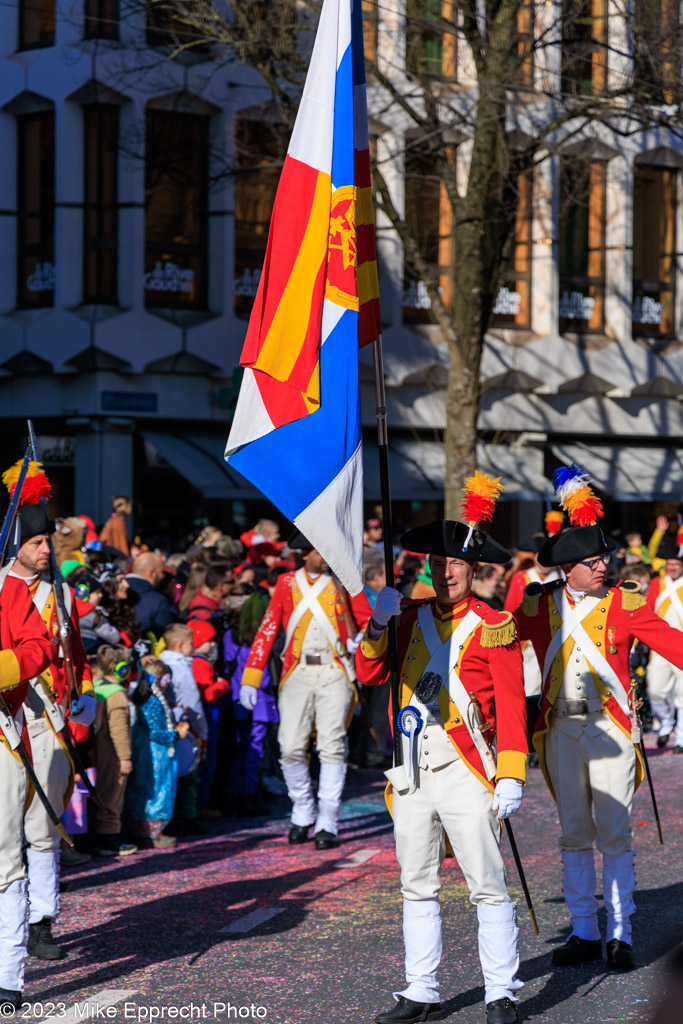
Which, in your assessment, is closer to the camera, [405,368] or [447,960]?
[447,960]

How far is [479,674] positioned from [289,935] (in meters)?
2.11

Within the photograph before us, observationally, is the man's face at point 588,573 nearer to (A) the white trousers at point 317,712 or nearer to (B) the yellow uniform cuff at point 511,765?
(B) the yellow uniform cuff at point 511,765

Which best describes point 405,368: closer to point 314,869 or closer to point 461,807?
point 314,869

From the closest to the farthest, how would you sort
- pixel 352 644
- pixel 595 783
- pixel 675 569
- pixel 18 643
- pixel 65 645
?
1. pixel 18 643
2. pixel 595 783
3. pixel 65 645
4. pixel 352 644
5. pixel 675 569

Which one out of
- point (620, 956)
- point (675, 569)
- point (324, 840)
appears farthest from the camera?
point (675, 569)

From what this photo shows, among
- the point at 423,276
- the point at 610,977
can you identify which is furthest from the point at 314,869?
the point at 423,276

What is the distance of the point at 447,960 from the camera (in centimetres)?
662

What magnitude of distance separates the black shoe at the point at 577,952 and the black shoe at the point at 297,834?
10.7ft

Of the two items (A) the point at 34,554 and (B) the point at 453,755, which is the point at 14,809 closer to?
(A) the point at 34,554

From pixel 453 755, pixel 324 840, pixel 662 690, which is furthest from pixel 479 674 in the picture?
pixel 662 690

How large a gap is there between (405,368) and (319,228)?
1808cm

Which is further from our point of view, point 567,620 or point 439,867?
point 567,620

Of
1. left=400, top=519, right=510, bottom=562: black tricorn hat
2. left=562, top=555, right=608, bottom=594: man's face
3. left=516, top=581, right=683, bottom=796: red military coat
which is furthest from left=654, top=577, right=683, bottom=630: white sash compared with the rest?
left=400, top=519, right=510, bottom=562: black tricorn hat

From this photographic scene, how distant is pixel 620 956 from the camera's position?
6.36 metres
